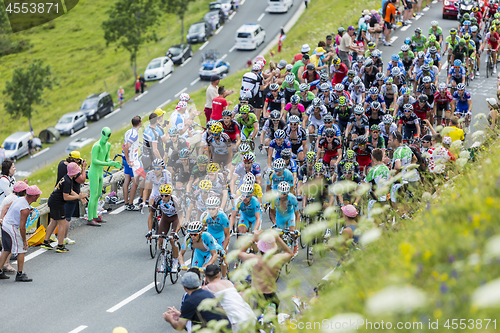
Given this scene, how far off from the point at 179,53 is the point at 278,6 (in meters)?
13.7

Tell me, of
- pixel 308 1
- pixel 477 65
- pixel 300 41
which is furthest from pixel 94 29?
pixel 477 65

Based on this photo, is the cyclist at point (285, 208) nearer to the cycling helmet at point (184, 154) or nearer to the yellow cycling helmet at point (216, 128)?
the cycling helmet at point (184, 154)

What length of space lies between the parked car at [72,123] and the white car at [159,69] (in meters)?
8.10

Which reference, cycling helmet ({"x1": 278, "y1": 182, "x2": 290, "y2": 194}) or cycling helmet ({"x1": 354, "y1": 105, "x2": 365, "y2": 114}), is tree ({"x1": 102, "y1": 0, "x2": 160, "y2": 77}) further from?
cycling helmet ({"x1": 278, "y1": 182, "x2": 290, "y2": 194})

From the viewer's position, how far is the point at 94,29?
79000 millimetres

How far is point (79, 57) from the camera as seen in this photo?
238ft

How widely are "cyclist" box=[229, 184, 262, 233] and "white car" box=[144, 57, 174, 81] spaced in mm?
43891

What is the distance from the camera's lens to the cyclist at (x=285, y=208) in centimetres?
1196

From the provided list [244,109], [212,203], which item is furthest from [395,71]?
[212,203]

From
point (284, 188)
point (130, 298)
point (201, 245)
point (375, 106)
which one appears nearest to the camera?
point (201, 245)

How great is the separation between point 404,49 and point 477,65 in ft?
22.3

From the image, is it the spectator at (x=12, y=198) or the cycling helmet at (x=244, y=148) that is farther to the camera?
the cycling helmet at (x=244, y=148)

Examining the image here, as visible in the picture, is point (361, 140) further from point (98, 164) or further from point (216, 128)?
point (98, 164)

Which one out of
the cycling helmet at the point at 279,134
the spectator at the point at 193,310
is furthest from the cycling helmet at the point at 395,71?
the spectator at the point at 193,310
